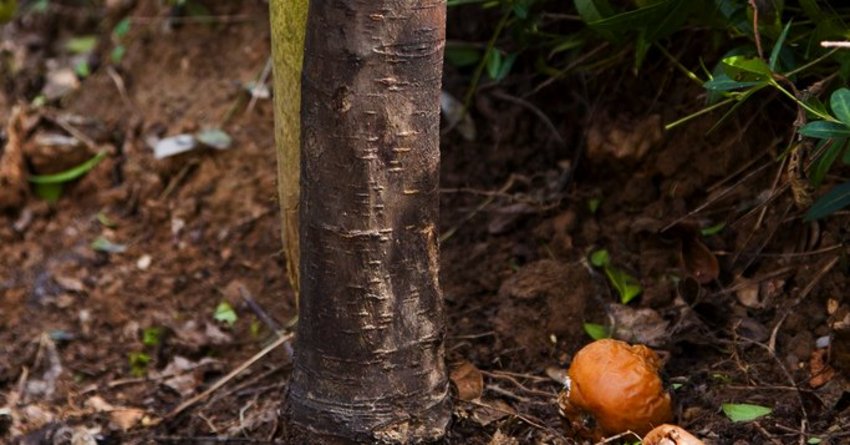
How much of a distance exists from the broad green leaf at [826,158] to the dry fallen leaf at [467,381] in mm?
738

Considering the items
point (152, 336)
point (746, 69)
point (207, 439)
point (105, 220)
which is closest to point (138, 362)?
point (152, 336)

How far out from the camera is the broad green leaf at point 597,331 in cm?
224

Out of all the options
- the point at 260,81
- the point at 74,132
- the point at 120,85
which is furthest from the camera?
the point at 120,85

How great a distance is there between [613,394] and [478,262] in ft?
2.42

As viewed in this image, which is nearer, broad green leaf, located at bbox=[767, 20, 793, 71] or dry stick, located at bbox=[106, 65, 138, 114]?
broad green leaf, located at bbox=[767, 20, 793, 71]

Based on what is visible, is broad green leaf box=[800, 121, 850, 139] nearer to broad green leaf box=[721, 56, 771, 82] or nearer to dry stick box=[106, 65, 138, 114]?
broad green leaf box=[721, 56, 771, 82]

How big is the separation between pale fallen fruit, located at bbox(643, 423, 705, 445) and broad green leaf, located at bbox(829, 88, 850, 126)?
581mm

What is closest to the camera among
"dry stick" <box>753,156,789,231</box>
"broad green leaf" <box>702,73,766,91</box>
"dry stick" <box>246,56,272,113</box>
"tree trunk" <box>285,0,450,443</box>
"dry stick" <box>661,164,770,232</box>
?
"tree trunk" <box>285,0,450,443</box>

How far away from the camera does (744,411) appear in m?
1.97

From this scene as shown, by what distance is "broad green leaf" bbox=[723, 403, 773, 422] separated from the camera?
1.96 metres

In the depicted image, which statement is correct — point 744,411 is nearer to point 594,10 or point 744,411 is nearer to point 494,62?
point 594,10

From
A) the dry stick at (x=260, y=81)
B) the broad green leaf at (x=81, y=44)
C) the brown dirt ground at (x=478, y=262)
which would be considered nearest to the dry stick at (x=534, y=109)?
the brown dirt ground at (x=478, y=262)

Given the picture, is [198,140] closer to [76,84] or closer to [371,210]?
[76,84]

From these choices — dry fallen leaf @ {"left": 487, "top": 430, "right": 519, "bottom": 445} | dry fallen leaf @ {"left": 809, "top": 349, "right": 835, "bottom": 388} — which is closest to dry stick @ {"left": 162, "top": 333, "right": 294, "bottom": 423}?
dry fallen leaf @ {"left": 487, "top": 430, "right": 519, "bottom": 445}
